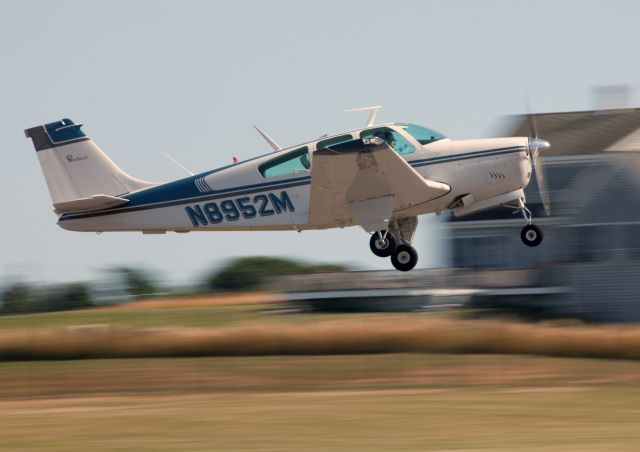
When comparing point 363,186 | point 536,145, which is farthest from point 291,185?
point 536,145

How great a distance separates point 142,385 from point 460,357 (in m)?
7.79

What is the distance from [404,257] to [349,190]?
167 cm

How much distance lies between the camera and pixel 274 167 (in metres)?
18.0

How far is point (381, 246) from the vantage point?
18344 mm

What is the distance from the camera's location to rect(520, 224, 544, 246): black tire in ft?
59.8

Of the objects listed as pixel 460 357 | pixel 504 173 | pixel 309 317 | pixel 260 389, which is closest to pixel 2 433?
pixel 260 389

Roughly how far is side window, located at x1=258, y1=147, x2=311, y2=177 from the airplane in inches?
0.6

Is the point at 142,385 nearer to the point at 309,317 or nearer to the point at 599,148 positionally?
the point at 309,317

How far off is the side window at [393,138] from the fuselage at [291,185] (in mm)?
16

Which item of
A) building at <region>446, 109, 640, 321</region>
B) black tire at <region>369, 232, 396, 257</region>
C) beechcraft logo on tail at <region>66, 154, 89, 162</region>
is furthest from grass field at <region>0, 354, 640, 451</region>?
building at <region>446, 109, 640, 321</region>

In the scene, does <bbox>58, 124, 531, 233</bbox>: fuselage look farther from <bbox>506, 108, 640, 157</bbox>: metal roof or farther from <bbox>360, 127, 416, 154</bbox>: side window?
<bbox>506, 108, 640, 157</bbox>: metal roof

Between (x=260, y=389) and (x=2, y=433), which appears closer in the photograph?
(x=2, y=433)

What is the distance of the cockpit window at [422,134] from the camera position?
17.6m

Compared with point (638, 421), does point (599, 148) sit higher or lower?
higher
